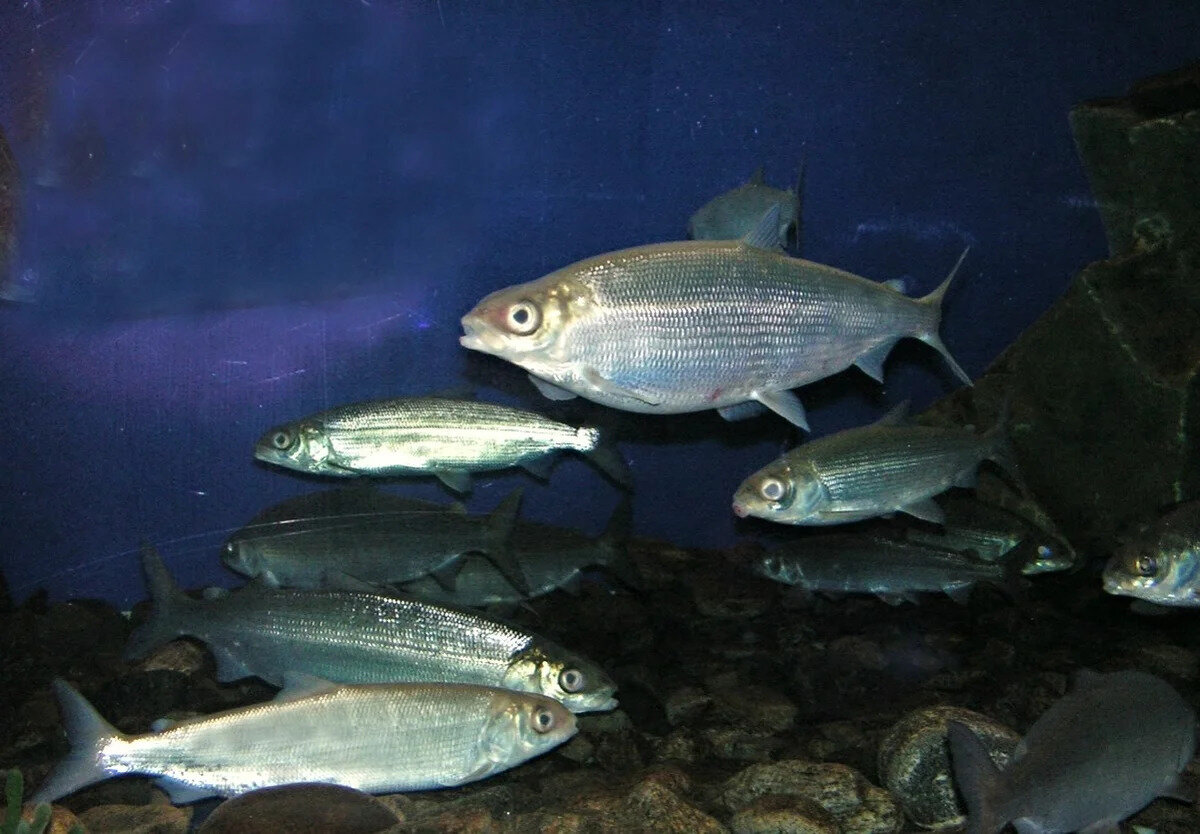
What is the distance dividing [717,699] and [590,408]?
68.5 inches

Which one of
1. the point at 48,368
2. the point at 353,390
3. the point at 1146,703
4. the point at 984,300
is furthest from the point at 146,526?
the point at 984,300

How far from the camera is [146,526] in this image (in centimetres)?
536

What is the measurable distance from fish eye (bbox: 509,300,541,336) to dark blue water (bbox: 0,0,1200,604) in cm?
201

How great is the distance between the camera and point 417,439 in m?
4.66

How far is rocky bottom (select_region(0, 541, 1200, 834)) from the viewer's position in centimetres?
333

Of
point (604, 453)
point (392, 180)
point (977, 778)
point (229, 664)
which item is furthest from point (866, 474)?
point (229, 664)

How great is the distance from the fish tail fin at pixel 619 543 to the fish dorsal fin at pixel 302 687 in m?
2.18

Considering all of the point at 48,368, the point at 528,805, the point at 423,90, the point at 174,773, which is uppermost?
the point at 423,90

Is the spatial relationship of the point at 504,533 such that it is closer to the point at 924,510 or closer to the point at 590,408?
the point at 590,408

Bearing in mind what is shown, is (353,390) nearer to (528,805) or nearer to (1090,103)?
(528,805)

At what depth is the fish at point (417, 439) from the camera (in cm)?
466

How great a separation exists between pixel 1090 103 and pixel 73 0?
6.18 metres

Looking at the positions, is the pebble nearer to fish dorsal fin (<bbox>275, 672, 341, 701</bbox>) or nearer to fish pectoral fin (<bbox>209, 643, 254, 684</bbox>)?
fish dorsal fin (<bbox>275, 672, 341, 701</bbox>)

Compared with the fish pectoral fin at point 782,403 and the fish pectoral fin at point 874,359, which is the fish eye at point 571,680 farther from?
the fish pectoral fin at point 874,359
